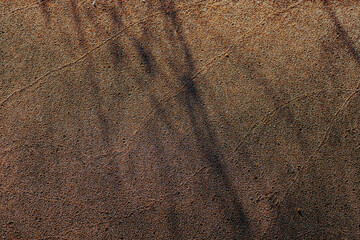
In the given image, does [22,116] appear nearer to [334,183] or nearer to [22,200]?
[22,200]

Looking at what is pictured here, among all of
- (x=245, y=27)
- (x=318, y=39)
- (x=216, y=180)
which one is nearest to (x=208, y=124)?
(x=216, y=180)

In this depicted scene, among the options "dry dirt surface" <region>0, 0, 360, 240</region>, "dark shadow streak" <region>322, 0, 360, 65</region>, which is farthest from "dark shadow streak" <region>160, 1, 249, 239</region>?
"dark shadow streak" <region>322, 0, 360, 65</region>

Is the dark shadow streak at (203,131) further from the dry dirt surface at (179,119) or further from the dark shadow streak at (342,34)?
the dark shadow streak at (342,34)

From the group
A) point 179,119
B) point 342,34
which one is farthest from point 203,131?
point 342,34

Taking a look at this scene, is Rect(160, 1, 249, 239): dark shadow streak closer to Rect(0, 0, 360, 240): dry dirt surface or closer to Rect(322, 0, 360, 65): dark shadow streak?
Rect(0, 0, 360, 240): dry dirt surface

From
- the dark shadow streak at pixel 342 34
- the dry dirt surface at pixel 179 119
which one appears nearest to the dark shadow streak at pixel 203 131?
the dry dirt surface at pixel 179 119

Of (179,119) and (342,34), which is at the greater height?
(342,34)

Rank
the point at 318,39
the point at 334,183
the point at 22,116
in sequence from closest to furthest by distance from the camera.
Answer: the point at 334,183 → the point at 22,116 → the point at 318,39

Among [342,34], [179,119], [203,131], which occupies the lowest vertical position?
[203,131]

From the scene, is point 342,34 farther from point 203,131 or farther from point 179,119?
point 179,119
